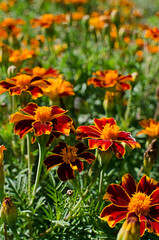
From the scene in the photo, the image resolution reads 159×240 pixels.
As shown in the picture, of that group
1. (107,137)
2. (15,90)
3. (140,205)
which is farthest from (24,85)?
(140,205)

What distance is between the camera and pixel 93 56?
2.07 m

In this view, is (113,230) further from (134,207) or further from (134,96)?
(134,96)

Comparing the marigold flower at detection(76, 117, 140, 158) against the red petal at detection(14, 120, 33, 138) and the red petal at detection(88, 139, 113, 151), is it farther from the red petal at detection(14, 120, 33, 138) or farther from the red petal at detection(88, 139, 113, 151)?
the red petal at detection(14, 120, 33, 138)

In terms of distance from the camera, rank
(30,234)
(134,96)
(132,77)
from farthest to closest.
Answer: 1. (134,96)
2. (132,77)
3. (30,234)

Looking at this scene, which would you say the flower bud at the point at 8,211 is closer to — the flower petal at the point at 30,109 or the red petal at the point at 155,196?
the flower petal at the point at 30,109

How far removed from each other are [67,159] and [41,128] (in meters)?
0.17

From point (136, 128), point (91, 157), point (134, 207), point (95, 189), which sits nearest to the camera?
point (134, 207)

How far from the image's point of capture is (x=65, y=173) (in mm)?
987

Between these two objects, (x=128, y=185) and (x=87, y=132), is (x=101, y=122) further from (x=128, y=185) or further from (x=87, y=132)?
(x=128, y=185)

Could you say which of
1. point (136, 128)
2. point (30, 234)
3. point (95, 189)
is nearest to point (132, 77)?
point (136, 128)

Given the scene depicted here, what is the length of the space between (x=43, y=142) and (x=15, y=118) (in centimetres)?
12

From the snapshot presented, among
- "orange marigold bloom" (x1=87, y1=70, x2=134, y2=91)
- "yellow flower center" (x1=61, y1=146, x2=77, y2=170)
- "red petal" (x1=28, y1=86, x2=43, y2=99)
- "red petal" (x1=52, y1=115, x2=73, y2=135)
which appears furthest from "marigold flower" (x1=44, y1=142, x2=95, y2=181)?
"orange marigold bloom" (x1=87, y1=70, x2=134, y2=91)

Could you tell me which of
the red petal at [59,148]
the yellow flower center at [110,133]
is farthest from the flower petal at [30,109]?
the yellow flower center at [110,133]

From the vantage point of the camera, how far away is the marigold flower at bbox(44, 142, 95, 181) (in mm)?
987
